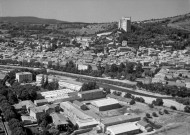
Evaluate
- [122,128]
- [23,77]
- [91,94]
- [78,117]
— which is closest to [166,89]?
[91,94]

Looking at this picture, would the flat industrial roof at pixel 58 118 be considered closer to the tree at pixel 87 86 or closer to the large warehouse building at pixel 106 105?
the large warehouse building at pixel 106 105

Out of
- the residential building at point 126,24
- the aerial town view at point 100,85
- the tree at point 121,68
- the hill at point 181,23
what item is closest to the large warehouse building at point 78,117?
the aerial town view at point 100,85

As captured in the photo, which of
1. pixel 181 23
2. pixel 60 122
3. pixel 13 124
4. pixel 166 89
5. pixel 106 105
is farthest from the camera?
pixel 181 23

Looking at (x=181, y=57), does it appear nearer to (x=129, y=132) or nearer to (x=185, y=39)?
(x=185, y=39)

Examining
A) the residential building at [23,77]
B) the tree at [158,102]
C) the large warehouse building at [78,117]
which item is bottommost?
→ the large warehouse building at [78,117]

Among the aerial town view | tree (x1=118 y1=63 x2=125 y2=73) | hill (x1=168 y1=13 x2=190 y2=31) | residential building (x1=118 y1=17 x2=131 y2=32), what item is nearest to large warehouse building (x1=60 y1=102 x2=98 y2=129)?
the aerial town view

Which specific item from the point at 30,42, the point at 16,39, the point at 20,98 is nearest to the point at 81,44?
the point at 30,42

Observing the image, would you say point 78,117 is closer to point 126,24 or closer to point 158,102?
point 158,102

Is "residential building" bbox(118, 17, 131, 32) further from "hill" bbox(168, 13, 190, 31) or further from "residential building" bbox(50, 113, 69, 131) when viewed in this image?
"residential building" bbox(50, 113, 69, 131)
